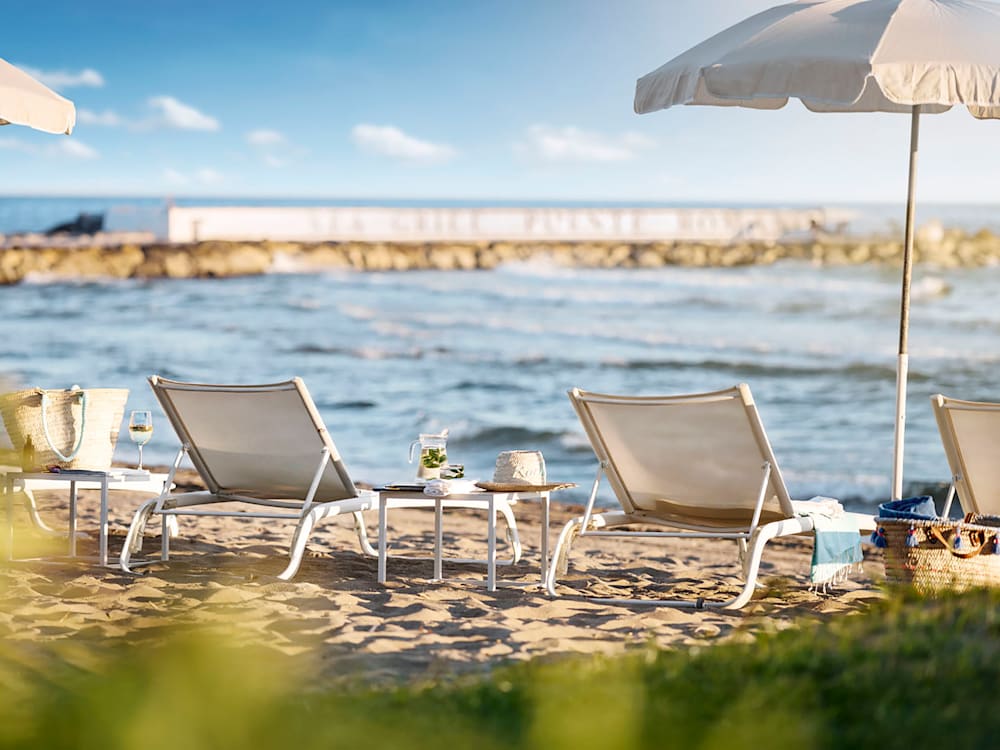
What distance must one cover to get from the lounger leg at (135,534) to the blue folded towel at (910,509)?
2488 mm

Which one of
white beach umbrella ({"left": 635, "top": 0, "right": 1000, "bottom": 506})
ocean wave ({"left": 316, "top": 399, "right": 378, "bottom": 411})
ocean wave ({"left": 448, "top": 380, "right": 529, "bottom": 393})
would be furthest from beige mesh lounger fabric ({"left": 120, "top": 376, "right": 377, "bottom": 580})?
ocean wave ({"left": 448, "top": 380, "right": 529, "bottom": 393})

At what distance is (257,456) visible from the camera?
4.54 meters

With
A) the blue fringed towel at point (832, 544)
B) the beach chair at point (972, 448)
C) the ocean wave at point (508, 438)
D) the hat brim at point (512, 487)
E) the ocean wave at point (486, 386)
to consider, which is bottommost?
the ocean wave at point (508, 438)

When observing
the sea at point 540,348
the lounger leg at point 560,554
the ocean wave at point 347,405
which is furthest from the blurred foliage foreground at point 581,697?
the ocean wave at point 347,405

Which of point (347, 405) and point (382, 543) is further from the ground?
point (382, 543)

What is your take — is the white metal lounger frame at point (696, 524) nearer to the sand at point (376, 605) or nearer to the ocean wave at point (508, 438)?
the sand at point (376, 605)

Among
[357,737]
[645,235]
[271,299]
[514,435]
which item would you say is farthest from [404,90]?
[357,737]

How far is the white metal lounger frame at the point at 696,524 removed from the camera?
12.6 feet

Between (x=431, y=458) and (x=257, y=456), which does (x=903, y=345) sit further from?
(x=257, y=456)

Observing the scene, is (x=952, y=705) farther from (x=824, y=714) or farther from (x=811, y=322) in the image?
(x=811, y=322)

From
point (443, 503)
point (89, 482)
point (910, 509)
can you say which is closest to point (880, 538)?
point (910, 509)

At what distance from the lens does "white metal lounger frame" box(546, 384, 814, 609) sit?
3832mm

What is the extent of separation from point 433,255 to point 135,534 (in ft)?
83.9

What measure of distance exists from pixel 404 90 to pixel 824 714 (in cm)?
3140
